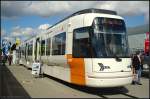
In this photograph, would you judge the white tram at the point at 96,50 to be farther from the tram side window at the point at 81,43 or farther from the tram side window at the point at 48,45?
the tram side window at the point at 48,45

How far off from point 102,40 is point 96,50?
1.65 ft

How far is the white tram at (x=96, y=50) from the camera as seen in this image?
12.6 metres

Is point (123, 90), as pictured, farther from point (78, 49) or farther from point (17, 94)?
point (17, 94)

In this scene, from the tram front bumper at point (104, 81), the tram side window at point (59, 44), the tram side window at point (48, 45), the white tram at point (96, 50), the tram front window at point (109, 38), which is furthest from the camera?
the tram side window at point (48, 45)

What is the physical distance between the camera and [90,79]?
41.8ft

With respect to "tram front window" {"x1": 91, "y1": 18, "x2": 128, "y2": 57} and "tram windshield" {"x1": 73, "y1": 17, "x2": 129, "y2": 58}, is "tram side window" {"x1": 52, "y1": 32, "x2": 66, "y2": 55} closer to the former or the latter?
"tram windshield" {"x1": 73, "y1": 17, "x2": 129, "y2": 58}

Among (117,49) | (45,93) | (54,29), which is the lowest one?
(45,93)

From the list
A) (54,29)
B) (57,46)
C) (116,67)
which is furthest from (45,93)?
(54,29)

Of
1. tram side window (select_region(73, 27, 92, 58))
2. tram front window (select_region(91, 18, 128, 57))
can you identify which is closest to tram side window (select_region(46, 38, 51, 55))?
tram side window (select_region(73, 27, 92, 58))

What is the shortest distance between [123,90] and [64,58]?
312 centimetres

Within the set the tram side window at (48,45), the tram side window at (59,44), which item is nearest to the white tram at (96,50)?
the tram side window at (59,44)

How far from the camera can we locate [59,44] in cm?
1648

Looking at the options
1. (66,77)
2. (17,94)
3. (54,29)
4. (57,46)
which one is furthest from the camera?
(54,29)

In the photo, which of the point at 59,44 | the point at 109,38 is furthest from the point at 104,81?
the point at 59,44
